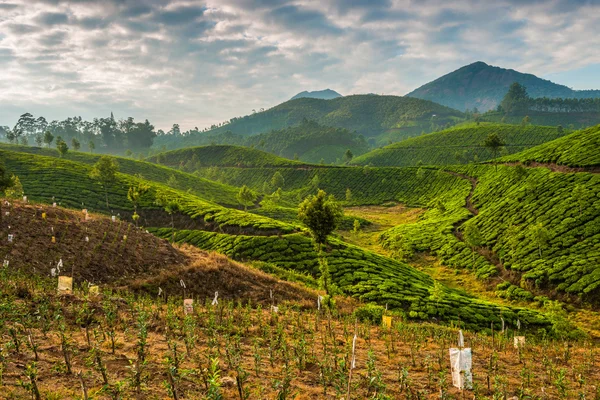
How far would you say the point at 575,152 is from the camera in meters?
69.3

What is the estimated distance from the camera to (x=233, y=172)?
192 meters

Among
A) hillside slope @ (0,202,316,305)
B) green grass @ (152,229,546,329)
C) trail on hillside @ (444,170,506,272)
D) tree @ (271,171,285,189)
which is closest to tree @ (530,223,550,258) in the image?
trail on hillside @ (444,170,506,272)

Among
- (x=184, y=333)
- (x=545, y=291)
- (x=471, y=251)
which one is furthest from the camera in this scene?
(x=471, y=251)

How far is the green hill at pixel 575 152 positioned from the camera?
64.1 m

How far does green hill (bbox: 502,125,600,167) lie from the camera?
64.1 meters

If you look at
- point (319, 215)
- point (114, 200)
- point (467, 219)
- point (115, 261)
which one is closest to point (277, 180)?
point (114, 200)

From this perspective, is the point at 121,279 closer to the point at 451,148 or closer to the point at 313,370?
the point at 313,370

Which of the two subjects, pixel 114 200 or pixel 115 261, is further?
pixel 114 200

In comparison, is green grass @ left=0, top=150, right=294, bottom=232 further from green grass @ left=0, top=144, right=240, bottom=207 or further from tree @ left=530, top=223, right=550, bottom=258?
green grass @ left=0, top=144, right=240, bottom=207

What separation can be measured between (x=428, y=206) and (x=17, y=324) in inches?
4110

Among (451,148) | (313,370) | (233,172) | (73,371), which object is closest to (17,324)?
(73,371)

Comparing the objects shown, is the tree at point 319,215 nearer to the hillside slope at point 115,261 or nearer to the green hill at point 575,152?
the hillside slope at point 115,261

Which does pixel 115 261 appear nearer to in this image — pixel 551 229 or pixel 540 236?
pixel 540 236

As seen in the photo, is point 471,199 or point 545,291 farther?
point 471,199
